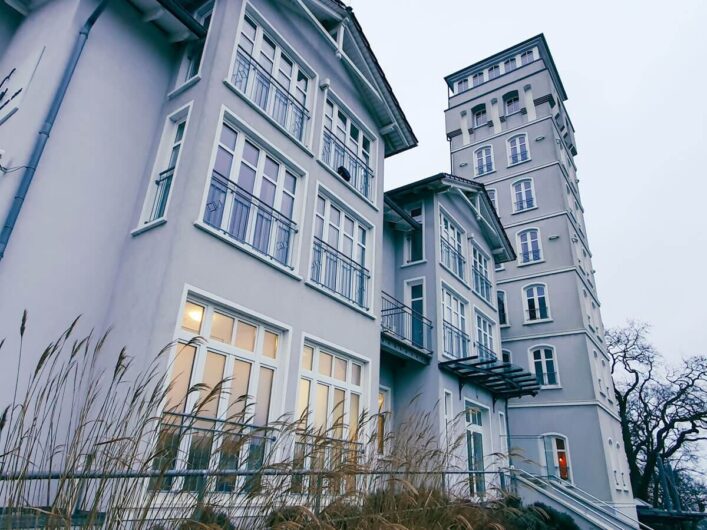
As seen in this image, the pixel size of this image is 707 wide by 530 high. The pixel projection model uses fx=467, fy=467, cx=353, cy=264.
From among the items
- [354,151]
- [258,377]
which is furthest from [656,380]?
[258,377]

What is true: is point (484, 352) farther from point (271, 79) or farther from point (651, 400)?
point (651, 400)

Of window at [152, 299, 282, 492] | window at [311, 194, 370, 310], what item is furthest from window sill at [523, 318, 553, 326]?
window at [152, 299, 282, 492]

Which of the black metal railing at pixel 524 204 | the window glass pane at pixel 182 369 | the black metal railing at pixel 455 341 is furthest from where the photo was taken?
the black metal railing at pixel 524 204

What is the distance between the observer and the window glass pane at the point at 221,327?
6.96 meters

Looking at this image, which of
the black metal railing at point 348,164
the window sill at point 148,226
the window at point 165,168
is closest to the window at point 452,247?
the black metal railing at point 348,164

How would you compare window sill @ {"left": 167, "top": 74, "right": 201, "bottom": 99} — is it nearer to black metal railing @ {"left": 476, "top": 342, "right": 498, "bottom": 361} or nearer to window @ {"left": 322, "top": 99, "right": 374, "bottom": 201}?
window @ {"left": 322, "top": 99, "right": 374, "bottom": 201}

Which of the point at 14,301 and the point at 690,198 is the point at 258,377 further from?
the point at 690,198

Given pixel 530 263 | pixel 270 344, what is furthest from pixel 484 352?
pixel 270 344

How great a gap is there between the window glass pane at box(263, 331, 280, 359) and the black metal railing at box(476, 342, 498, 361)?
33.7 feet

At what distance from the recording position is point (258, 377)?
24.2 feet

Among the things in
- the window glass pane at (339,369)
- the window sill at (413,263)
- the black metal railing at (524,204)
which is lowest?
the window glass pane at (339,369)

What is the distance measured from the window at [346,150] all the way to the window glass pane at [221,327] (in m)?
4.67

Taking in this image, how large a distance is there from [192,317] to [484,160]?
2603 cm

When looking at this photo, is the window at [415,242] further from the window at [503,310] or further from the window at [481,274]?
the window at [503,310]
